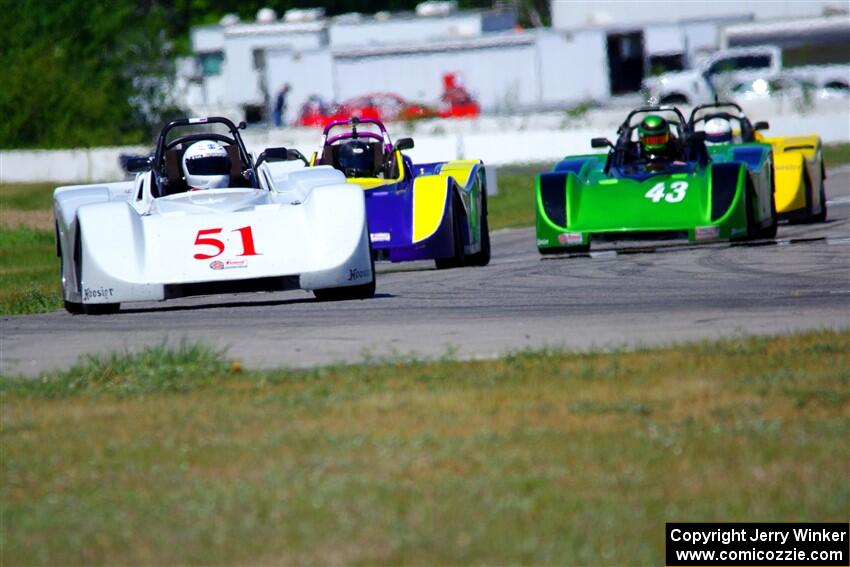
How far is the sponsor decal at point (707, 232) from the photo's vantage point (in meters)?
14.1

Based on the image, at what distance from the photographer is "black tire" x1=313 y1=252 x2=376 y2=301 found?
1093 cm

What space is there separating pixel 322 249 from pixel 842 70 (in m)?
36.8

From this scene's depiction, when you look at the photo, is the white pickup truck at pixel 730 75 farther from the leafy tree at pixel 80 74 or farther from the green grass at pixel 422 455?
the green grass at pixel 422 455

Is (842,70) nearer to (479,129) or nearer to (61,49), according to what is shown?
(479,129)

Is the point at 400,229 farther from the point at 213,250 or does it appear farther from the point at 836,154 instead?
the point at 836,154

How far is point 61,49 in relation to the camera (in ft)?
152

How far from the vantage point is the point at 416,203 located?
14094mm

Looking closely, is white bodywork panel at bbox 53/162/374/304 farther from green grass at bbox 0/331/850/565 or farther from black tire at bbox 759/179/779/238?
black tire at bbox 759/179/779/238

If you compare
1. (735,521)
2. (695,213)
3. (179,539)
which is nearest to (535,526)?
(735,521)

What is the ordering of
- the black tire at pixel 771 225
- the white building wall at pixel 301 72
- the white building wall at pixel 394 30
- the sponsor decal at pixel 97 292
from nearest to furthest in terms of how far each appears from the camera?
the sponsor decal at pixel 97 292, the black tire at pixel 771 225, the white building wall at pixel 301 72, the white building wall at pixel 394 30

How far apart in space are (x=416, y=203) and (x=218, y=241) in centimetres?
390

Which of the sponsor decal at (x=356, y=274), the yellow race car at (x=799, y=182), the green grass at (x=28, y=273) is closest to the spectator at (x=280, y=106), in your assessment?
the green grass at (x=28, y=273)

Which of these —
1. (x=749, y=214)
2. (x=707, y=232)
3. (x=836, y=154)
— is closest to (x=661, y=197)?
(x=707, y=232)

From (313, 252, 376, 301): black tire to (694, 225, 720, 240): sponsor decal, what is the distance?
13.3 ft
